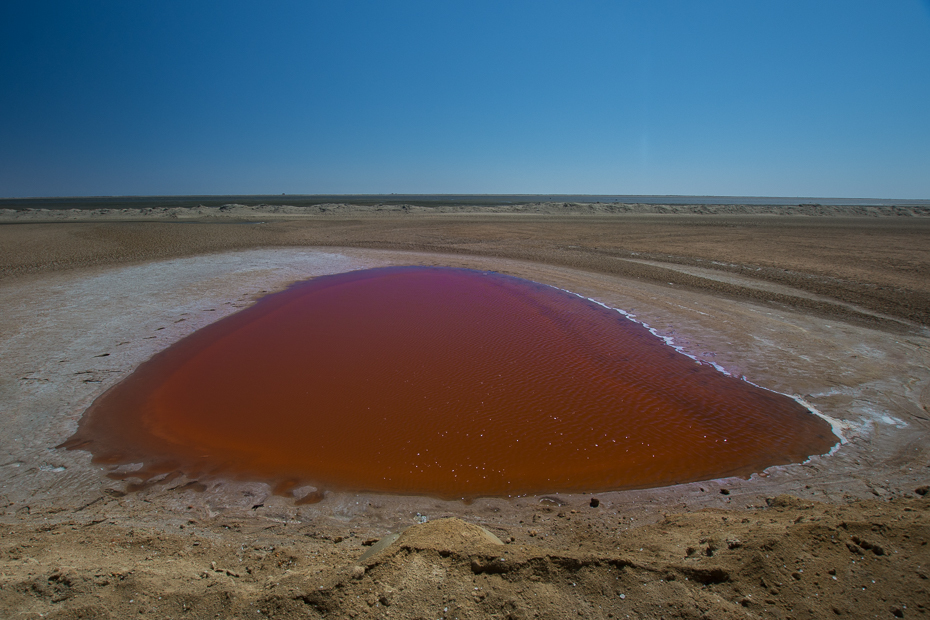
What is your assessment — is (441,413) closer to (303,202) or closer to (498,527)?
(498,527)

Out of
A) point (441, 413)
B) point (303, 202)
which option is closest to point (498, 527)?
point (441, 413)

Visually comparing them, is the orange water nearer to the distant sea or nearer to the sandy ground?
the sandy ground

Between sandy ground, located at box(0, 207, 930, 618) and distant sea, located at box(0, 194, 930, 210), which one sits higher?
distant sea, located at box(0, 194, 930, 210)

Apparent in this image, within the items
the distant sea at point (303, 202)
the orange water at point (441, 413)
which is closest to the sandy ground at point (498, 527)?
the orange water at point (441, 413)

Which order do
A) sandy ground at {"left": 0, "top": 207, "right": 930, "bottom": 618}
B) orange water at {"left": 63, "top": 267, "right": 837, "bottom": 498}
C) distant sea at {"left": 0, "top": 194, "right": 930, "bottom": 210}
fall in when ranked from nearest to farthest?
sandy ground at {"left": 0, "top": 207, "right": 930, "bottom": 618}
orange water at {"left": 63, "top": 267, "right": 837, "bottom": 498}
distant sea at {"left": 0, "top": 194, "right": 930, "bottom": 210}

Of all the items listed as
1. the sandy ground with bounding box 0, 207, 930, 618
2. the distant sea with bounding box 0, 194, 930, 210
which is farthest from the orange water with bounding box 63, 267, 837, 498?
the distant sea with bounding box 0, 194, 930, 210

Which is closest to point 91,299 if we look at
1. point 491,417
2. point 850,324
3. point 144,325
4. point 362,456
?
point 144,325

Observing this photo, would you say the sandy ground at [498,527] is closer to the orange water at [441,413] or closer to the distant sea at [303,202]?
the orange water at [441,413]

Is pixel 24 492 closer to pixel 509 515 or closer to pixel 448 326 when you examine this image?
pixel 509 515
